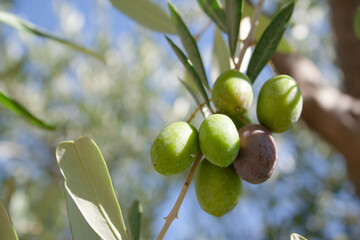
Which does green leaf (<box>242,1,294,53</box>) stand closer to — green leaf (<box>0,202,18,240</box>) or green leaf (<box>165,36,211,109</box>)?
green leaf (<box>165,36,211,109</box>)

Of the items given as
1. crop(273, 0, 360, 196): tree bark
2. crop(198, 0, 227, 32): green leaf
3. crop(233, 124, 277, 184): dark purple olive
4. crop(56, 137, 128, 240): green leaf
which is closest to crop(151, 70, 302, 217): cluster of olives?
crop(233, 124, 277, 184): dark purple olive

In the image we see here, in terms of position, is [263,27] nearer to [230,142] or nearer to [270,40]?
[270,40]

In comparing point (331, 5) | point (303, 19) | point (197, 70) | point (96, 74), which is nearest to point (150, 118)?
point (96, 74)

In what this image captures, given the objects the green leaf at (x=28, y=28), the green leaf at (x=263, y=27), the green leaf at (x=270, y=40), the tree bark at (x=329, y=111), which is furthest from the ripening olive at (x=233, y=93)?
the tree bark at (x=329, y=111)

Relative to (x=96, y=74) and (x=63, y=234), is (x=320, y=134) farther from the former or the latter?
(x=96, y=74)

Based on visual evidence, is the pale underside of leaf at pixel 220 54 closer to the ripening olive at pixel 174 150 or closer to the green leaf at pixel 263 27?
the green leaf at pixel 263 27
